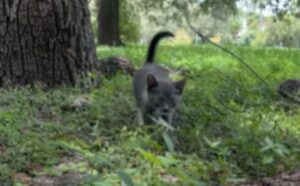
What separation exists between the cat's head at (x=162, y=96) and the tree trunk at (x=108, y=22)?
45.6 feet

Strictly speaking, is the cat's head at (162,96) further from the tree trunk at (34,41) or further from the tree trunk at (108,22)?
the tree trunk at (108,22)

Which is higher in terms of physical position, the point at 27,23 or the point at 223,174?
the point at 27,23

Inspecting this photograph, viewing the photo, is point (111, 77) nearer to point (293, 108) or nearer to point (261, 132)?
point (293, 108)

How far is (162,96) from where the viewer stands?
577 centimetres

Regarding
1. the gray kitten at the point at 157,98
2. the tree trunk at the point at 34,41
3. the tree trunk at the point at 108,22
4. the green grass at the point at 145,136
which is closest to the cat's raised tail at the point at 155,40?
the green grass at the point at 145,136

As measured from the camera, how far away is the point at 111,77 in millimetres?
8125

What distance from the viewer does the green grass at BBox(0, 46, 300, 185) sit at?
427 centimetres

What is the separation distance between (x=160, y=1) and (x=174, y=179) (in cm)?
1904

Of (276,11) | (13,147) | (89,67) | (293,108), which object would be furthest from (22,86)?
(276,11)

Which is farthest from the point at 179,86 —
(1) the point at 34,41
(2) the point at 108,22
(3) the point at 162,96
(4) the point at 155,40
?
(2) the point at 108,22

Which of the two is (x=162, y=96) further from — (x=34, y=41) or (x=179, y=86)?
(x=34, y=41)

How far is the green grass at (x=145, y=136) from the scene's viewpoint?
14.0 ft

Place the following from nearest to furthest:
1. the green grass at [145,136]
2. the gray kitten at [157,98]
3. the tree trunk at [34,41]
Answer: the green grass at [145,136] → the gray kitten at [157,98] → the tree trunk at [34,41]

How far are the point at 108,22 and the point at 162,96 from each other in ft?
47.2
